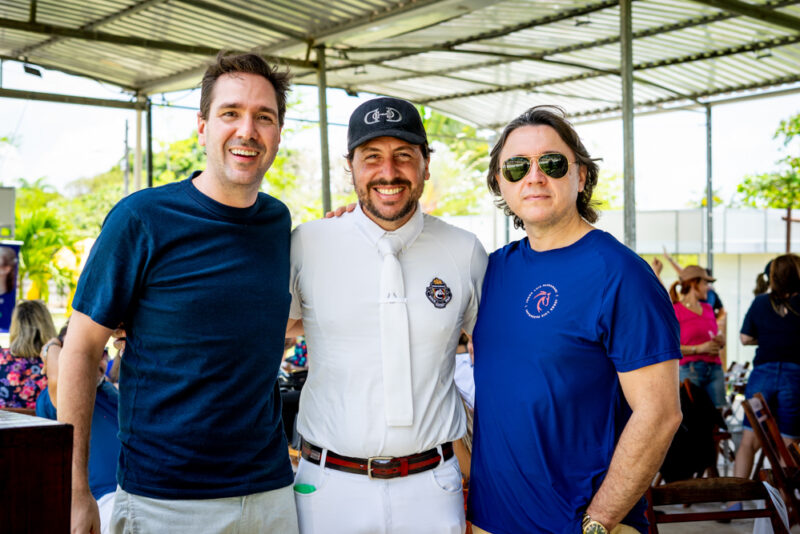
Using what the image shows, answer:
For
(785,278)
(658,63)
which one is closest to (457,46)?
(658,63)

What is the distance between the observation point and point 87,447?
1.85 m

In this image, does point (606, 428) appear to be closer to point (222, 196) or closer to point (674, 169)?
point (222, 196)

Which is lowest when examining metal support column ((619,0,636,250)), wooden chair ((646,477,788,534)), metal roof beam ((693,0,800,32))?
wooden chair ((646,477,788,534))

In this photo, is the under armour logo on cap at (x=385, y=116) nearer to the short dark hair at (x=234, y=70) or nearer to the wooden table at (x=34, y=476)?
the short dark hair at (x=234, y=70)

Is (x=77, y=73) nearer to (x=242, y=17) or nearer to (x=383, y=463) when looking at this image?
(x=242, y=17)

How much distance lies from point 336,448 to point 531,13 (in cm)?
767

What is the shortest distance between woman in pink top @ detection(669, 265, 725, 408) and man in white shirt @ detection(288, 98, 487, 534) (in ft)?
15.8

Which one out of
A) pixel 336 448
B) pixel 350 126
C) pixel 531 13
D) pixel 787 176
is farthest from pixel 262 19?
pixel 787 176

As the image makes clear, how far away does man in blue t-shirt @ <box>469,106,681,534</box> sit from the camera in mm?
1911

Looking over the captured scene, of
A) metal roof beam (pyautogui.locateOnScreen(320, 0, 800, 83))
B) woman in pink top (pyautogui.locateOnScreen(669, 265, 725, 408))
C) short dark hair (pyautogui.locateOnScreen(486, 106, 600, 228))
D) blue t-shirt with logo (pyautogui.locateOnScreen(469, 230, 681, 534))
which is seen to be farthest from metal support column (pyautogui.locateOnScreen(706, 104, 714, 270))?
blue t-shirt with logo (pyautogui.locateOnScreen(469, 230, 681, 534))

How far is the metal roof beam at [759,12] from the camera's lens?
750 cm

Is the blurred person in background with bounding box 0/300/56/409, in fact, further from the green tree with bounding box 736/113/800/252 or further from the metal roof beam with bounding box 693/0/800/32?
the green tree with bounding box 736/113/800/252

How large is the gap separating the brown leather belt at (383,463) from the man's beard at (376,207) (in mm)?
736

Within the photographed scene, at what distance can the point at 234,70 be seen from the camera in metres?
2.14
